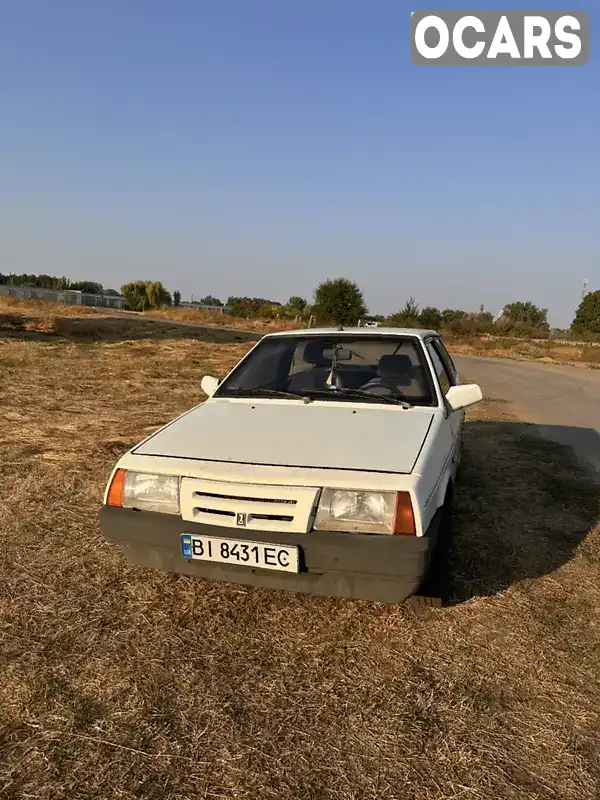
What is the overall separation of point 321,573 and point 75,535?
2.15 metres

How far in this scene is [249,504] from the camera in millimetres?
2570

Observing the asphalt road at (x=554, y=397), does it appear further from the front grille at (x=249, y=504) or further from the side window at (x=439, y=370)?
the front grille at (x=249, y=504)

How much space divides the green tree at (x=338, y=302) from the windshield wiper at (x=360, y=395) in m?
46.5

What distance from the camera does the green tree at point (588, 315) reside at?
214ft

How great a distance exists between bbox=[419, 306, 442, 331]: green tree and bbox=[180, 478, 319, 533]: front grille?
4121 centimetres

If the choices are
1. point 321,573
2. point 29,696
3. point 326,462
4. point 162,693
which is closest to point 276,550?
point 321,573

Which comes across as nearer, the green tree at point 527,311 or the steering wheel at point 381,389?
the steering wheel at point 381,389

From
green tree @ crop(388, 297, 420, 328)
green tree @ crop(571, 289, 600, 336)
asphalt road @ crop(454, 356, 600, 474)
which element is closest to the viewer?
asphalt road @ crop(454, 356, 600, 474)

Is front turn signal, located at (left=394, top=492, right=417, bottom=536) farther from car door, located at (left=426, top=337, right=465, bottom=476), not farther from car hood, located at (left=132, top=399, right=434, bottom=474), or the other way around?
car door, located at (left=426, top=337, right=465, bottom=476)

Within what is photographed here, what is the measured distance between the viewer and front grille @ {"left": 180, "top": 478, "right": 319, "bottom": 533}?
2516 mm

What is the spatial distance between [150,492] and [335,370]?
5.85ft

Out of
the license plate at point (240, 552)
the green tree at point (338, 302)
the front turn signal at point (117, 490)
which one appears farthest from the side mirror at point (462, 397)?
the green tree at point (338, 302)

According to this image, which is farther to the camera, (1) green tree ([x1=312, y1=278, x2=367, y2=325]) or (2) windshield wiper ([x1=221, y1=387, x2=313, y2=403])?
(1) green tree ([x1=312, y1=278, x2=367, y2=325])

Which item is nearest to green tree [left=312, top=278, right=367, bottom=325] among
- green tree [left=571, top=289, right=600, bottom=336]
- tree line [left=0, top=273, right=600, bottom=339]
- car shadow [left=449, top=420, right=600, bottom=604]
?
tree line [left=0, top=273, right=600, bottom=339]
